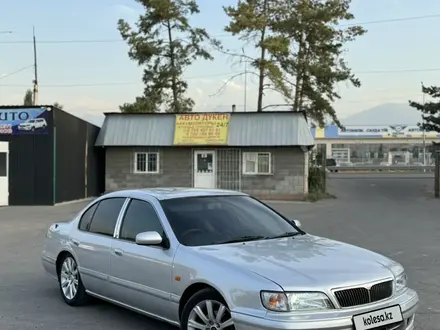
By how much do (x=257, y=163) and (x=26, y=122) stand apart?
10.3m

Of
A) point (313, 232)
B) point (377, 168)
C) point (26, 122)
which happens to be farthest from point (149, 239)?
point (377, 168)

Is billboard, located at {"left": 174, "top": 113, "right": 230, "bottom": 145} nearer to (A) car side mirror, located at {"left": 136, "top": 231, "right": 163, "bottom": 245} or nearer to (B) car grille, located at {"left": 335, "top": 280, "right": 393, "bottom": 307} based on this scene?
(A) car side mirror, located at {"left": 136, "top": 231, "right": 163, "bottom": 245}

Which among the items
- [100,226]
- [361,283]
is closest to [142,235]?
[100,226]

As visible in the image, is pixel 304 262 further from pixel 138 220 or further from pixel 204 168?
pixel 204 168

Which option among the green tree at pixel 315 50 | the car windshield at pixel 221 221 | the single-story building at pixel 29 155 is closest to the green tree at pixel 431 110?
the green tree at pixel 315 50

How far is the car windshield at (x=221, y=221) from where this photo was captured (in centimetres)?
543

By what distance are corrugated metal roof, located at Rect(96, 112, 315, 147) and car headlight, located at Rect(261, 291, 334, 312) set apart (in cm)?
2104

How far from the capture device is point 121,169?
89.4ft

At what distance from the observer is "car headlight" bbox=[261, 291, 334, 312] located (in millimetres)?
4230

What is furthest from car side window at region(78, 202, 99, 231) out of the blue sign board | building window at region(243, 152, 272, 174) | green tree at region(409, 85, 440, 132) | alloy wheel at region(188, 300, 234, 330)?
green tree at region(409, 85, 440, 132)

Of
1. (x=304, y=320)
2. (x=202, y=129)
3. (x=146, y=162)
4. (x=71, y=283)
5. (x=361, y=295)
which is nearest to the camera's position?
(x=304, y=320)

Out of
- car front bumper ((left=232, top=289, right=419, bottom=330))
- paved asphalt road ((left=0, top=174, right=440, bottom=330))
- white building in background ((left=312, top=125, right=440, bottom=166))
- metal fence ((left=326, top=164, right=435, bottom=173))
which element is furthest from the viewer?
white building in background ((left=312, top=125, right=440, bottom=166))

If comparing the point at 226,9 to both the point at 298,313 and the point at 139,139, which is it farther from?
the point at 298,313

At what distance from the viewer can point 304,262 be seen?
467 cm
